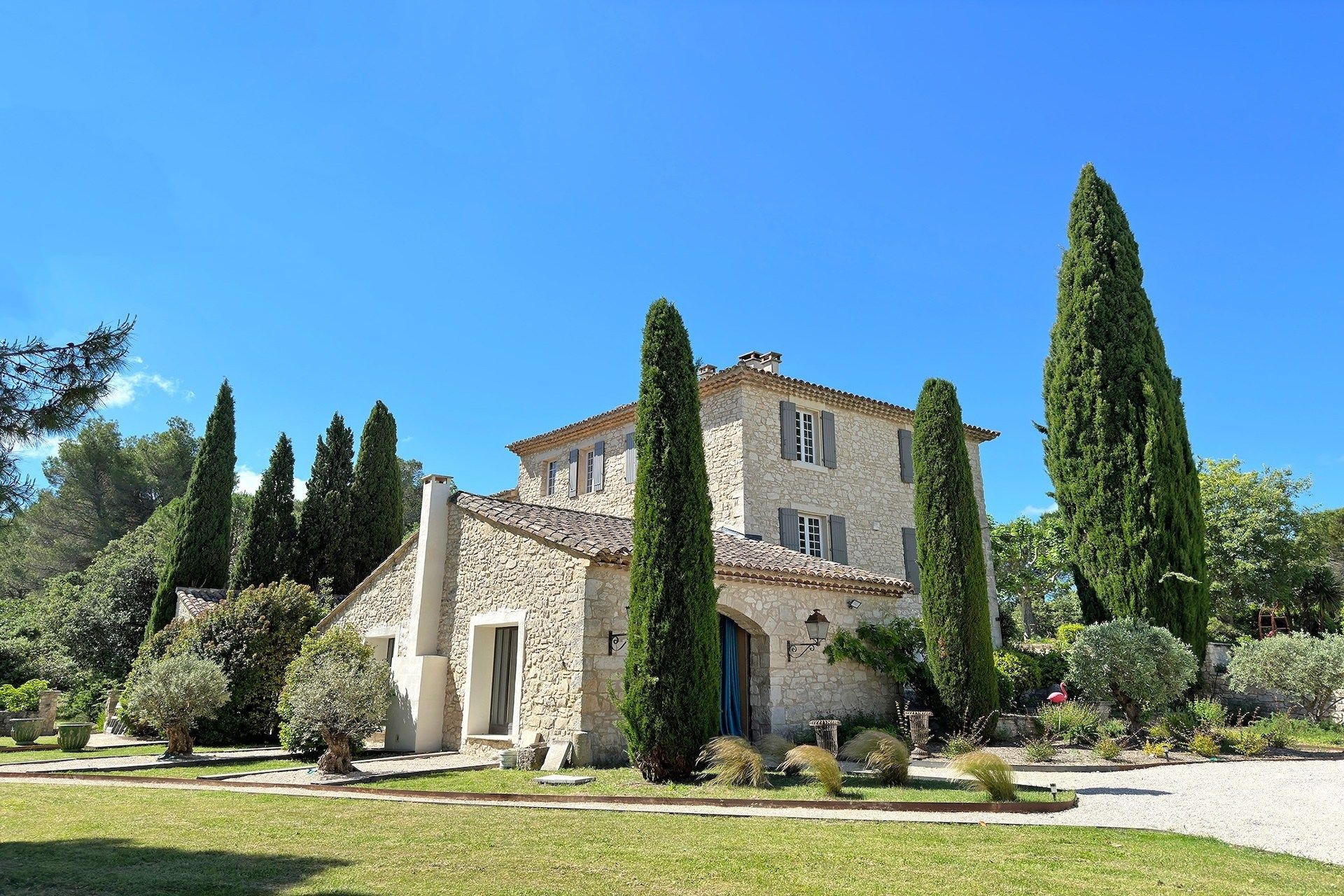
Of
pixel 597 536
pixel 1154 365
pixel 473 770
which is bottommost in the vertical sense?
pixel 473 770

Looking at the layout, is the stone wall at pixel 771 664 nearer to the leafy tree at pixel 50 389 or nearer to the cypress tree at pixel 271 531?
the leafy tree at pixel 50 389

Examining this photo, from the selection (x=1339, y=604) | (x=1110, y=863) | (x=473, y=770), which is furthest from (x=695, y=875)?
(x=1339, y=604)

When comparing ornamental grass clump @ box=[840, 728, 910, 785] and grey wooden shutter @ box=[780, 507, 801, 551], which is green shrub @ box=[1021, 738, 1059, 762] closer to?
ornamental grass clump @ box=[840, 728, 910, 785]

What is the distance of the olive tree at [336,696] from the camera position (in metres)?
11.6

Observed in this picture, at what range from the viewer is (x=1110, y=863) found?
5.91 meters

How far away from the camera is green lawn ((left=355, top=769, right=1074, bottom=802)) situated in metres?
8.76

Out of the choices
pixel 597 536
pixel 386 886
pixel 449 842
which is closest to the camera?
pixel 386 886

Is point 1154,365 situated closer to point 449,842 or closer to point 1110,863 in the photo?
point 1110,863

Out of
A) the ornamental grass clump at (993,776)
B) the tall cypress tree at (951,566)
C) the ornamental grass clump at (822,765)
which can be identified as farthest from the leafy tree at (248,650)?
the ornamental grass clump at (993,776)

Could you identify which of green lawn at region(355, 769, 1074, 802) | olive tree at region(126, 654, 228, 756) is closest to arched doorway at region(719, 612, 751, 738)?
green lawn at region(355, 769, 1074, 802)

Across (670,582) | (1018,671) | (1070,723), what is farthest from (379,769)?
(1018,671)

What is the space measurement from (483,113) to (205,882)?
10174 millimetres

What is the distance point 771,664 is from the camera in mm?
14156

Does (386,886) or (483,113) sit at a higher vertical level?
(483,113)
